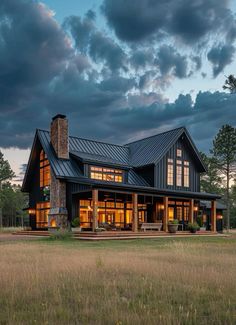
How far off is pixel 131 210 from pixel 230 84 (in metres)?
17.4

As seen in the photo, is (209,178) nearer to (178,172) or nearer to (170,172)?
(178,172)

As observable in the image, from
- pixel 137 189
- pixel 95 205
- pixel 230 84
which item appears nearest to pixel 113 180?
pixel 137 189

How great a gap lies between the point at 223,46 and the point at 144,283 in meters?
34.7

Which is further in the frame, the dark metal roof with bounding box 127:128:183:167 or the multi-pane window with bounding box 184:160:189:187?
the multi-pane window with bounding box 184:160:189:187

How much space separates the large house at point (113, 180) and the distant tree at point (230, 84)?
10840mm

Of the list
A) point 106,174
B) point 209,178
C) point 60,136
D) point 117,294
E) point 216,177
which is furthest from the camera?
point 209,178

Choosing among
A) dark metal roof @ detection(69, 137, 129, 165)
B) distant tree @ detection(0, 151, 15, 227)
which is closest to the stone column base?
dark metal roof @ detection(69, 137, 129, 165)

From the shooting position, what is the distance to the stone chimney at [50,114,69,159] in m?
35.0

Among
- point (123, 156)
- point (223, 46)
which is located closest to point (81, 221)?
point (123, 156)

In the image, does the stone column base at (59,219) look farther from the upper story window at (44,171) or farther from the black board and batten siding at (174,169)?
the black board and batten siding at (174,169)

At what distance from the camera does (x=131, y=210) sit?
128ft

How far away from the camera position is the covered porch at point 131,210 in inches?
1320

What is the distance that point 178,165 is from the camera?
134ft

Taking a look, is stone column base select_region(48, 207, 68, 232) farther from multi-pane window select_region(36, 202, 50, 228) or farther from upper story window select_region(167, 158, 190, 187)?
upper story window select_region(167, 158, 190, 187)
